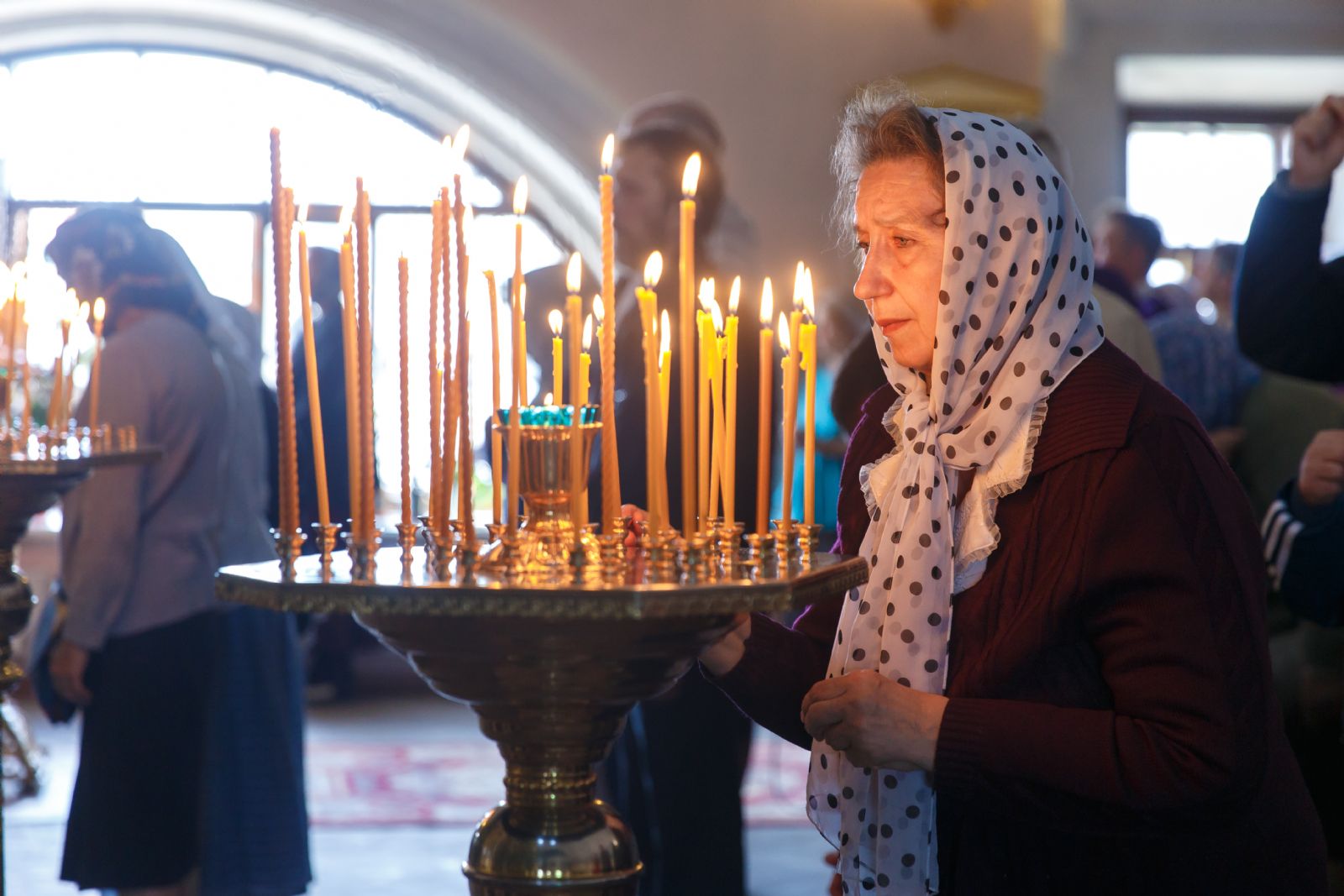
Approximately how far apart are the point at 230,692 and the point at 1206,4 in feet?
19.7

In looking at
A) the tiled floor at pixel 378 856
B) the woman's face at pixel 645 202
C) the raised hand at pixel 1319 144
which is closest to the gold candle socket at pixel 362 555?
the woman's face at pixel 645 202

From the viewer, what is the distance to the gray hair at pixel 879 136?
1722mm

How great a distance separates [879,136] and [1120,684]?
0.67 m

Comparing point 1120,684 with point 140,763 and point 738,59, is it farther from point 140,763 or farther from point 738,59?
point 738,59

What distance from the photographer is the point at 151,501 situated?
3293mm

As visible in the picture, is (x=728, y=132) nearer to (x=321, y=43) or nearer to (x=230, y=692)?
(x=321, y=43)

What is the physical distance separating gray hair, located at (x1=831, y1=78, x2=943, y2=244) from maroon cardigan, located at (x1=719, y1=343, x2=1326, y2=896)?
310 millimetres

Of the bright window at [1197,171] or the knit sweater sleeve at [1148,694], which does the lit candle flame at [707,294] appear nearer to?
the knit sweater sleeve at [1148,694]

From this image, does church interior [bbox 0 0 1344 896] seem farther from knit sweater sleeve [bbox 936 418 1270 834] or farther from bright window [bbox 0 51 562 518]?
bright window [bbox 0 51 562 518]

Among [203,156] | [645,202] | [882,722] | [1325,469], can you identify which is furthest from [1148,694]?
[203,156]

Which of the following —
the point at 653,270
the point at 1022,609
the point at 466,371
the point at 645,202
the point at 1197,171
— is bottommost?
the point at 1022,609

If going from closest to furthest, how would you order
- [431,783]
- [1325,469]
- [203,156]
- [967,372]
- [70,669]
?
[967,372]
[1325,469]
[70,669]
[431,783]
[203,156]

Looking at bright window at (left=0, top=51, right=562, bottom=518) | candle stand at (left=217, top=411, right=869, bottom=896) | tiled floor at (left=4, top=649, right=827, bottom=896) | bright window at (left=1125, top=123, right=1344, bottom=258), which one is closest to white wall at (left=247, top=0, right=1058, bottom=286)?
bright window at (left=0, top=51, right=562, bottom=518)

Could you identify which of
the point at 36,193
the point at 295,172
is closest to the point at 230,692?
the point at 295,172
